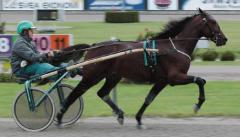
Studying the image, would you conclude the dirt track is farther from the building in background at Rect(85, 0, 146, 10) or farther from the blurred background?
the building in background at Rect(85, 0, 146, 10)

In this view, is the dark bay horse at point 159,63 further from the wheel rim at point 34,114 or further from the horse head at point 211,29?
the wheel rim at point 34,114

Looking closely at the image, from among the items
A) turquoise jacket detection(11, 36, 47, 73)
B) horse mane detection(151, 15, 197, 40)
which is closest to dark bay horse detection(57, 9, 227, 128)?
horse mane detection(151, 15, 197, 40)

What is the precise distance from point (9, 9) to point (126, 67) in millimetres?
45412

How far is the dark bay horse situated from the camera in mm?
9703

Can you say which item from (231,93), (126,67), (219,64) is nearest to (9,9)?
(219,64)

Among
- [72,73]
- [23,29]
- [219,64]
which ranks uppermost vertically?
[23,29]

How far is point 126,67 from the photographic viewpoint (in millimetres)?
9812

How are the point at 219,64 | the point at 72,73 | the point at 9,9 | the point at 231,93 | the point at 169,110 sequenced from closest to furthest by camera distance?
the point at 72,73
the point at 169,110
the point at 231,93
the point at 219,64
the point at 9,9

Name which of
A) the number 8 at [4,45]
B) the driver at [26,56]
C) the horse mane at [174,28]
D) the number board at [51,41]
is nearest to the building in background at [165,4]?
the number 8 at [4,45]

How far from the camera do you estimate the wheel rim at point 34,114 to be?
9.77 m

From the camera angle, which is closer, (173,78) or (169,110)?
(173,78)

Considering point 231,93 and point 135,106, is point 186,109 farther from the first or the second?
point 231,93

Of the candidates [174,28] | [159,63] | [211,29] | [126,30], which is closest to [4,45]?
[174,28]

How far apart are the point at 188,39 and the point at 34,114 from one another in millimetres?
2568
